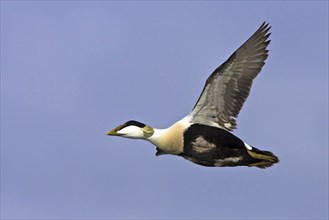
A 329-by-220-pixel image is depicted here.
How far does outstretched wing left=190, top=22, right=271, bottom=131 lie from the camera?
65.0ft

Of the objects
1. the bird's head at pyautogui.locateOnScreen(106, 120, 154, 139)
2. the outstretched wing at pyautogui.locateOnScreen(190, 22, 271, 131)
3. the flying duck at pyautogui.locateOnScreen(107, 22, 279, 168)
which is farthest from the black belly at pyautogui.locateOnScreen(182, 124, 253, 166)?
the bird's head at pyautogui.locateOnScreen(106, 120, 154, 139)

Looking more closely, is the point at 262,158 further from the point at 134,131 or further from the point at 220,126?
the point at 134,131

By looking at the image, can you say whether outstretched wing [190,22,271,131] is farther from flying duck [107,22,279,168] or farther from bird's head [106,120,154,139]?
bird's head [106,120,154,139]

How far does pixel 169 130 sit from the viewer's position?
19.8 metres

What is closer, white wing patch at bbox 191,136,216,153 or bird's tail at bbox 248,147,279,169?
white wing patch at bbox 191,136,216,153

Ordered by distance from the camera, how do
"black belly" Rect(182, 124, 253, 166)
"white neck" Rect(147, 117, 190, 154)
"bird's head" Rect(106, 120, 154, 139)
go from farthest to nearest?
"bird's head" Rect(106, 120, 154, 139) < "white neck" Rect(147, 117, 190, 154) < "black belly" Rect(182, 124, 253, 166)

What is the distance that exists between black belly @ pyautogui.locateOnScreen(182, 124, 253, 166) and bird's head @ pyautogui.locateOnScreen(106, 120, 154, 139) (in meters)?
0.78

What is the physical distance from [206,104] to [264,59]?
5.01ft

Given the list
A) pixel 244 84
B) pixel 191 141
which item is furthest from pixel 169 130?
pixel 244 84

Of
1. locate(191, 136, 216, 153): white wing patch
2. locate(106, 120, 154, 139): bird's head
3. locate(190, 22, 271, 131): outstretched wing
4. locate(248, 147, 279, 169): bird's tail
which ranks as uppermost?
locate(190, 22, 271, 131): outstretched wing

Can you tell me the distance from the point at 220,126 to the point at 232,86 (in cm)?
90

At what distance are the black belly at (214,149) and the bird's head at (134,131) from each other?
78 centimetres

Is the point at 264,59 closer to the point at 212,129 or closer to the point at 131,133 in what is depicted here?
the point at 212,129

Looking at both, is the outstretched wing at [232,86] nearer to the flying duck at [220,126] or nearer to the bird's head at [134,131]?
the flying duck at [220,126]
